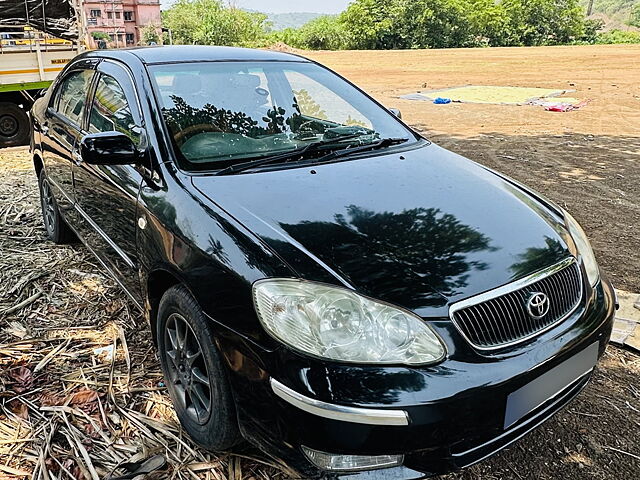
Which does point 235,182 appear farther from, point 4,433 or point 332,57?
point 332,57

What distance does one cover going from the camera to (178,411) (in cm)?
243

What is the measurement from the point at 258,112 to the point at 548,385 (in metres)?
1.98

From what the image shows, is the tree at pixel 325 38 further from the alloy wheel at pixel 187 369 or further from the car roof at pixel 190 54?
the alloy wheel at pixel 187 369

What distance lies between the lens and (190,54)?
3.23 m

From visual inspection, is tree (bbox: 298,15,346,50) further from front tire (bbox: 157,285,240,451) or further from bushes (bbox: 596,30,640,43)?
front tire (bbox: 157,285,240,451)

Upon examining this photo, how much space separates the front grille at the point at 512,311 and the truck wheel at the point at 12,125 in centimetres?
884

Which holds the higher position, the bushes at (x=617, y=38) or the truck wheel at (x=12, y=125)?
the bushes at (x=617, y=38)

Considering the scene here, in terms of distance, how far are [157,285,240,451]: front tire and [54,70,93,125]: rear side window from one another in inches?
70.7

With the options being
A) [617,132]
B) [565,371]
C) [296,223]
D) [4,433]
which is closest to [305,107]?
[296,223]

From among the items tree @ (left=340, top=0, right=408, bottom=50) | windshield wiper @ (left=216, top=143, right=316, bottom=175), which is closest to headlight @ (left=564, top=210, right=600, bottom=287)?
windshield wiper @ (left=216, top=143, right=316, bottom=175)

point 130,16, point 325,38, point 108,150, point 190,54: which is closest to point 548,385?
point 108,150

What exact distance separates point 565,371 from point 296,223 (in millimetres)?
1152

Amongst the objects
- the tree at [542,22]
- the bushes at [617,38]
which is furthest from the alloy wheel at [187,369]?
the bushes at [617,38]

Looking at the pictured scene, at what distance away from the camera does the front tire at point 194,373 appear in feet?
6.78
